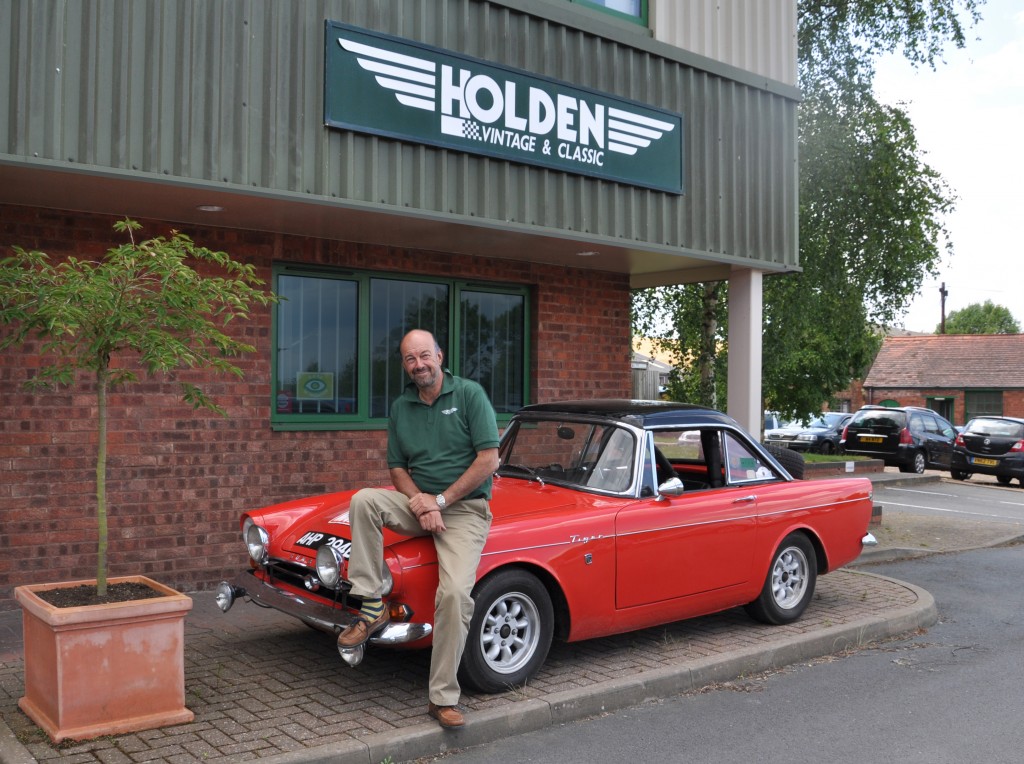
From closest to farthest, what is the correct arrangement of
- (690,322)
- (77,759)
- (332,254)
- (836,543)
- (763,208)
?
(77,759) → (836,543) → (332,254) → (763,208) → (690,322)

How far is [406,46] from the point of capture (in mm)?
7242

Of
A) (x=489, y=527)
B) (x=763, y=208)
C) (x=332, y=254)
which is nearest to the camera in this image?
(x=489, y=527)

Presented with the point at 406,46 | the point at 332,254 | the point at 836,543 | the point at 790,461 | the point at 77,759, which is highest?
the point at 406,46

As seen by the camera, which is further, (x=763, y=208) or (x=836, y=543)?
(x=763, y=208)

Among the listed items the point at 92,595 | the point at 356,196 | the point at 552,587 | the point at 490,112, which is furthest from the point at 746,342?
the point at 92,595

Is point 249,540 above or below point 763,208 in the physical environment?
below

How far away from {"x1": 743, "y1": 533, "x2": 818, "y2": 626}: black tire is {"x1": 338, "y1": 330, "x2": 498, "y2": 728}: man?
104 inches

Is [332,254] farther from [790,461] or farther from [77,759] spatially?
[77,759]

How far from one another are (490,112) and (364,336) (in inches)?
91.1

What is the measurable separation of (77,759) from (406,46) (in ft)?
17.2

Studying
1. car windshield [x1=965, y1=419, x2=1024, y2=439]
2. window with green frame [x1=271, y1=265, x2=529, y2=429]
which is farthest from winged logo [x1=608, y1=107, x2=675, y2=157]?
car windshield [x1=965, y1=419, x2=1024, y2=439]

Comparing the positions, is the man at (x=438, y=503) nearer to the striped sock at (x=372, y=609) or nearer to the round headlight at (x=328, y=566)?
the striped sock at (x=372, y=609)

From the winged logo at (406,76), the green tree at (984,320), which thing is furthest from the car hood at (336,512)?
the green tree at (984,320)

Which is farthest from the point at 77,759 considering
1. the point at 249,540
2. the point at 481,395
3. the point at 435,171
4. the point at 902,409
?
the point at 902,409
